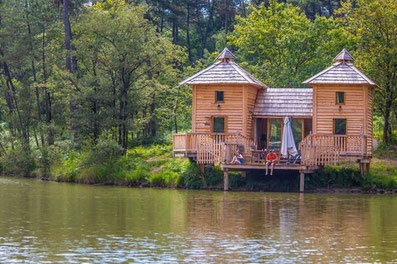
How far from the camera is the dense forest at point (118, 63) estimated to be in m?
42.2

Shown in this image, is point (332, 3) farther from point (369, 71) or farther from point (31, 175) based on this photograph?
point (31, 175)

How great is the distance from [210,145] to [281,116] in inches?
196

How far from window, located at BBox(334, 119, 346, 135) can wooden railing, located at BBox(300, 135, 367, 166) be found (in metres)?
0.83

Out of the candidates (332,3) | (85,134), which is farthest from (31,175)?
(332,3)

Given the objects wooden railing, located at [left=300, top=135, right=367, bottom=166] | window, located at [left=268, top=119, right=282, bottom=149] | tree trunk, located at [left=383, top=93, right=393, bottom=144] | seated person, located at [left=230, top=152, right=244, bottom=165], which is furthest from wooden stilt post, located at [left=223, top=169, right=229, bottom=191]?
tree trunk, located at [left=383, top=93, right=393, bottom=144]

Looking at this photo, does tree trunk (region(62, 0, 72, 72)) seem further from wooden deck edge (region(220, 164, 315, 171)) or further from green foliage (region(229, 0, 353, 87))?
wooden deck edge (region(220, 164, 315, 171))

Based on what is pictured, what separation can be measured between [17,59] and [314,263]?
117ft

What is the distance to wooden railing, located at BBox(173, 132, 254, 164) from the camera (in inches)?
1375

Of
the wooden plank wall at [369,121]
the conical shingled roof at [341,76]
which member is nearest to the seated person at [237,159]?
the conical shingled roof at [341,76]

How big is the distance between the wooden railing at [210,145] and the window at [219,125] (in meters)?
0.79

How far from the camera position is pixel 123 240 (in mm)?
19094

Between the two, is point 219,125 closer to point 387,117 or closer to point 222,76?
point 222,76

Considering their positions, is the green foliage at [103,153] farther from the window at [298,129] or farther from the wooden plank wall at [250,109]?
the window at [298,129]

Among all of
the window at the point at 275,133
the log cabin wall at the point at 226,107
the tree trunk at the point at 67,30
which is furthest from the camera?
the tree trunk at the point at 67,30
